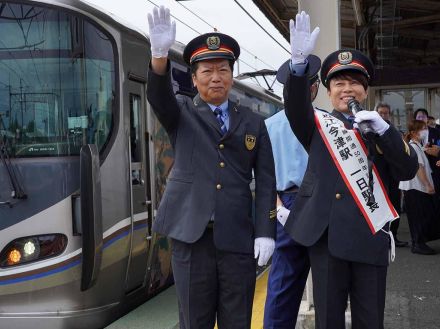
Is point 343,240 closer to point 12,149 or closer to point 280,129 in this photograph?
point 280,129

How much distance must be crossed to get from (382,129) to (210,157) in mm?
779

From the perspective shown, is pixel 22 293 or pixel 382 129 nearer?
pixel 382 129

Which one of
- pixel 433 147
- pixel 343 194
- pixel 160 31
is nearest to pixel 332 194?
pixel 343 194

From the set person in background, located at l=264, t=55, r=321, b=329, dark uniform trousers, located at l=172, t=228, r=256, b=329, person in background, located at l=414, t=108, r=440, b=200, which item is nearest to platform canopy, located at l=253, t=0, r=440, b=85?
person in background, located at l=414, t=108, r=440, b=200

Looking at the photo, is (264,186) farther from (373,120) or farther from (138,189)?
(138,189)

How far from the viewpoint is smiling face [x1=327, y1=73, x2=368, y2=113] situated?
2.55 m

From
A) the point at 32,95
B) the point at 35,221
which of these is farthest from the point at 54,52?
the point at 35,221

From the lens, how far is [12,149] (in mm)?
4164

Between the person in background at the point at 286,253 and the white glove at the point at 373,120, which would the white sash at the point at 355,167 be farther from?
the person in background at the point at 286,253

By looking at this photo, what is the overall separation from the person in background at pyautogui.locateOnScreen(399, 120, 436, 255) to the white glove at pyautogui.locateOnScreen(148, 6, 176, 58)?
4749mm

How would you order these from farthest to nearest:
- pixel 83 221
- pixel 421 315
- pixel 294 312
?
pixel 421 315 < pixel 83 221 < pixel 294 312

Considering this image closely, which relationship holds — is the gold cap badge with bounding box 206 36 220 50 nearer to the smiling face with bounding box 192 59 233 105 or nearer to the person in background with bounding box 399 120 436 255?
the smiling face with bounding box 192 59 233 105

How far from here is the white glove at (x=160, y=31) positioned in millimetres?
2391

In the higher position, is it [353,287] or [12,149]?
[12,149]
